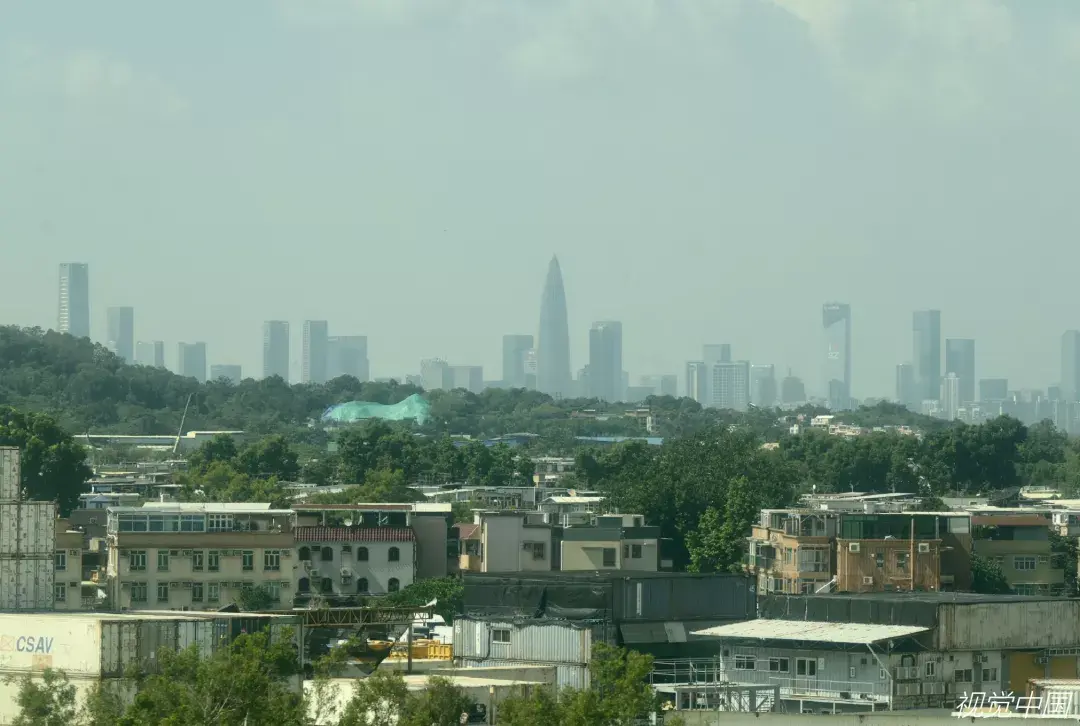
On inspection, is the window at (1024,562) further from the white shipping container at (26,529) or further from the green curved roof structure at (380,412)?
the green curved roof structure at (380,412)

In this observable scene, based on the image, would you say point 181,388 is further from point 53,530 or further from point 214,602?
point 53,530

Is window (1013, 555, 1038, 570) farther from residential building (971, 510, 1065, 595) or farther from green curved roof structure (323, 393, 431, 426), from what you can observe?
green curved roof structure (323, 393, 431, 426)

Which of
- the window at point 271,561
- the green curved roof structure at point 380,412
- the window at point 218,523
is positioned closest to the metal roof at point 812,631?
the window at point 271,561

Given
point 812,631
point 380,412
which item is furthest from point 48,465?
point 380,412

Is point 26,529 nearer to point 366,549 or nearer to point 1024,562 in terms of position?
point 366,549

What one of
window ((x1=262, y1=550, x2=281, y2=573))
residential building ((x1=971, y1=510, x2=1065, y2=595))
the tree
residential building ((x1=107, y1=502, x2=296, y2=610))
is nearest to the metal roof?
residential building ((x1=107, y1=502, x2=296, y2=610))
